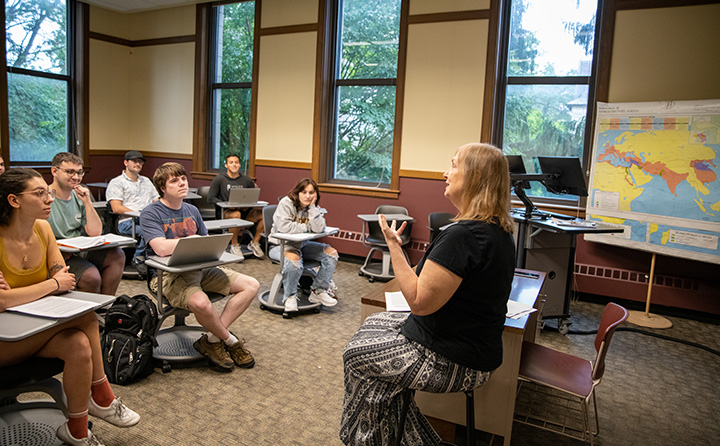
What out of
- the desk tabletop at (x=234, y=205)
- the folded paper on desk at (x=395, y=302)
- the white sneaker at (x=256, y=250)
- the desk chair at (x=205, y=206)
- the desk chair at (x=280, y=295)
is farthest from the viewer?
the desk chair at (x=205, y=206)

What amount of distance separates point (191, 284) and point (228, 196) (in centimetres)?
343

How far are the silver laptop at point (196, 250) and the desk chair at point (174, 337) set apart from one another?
0.21m

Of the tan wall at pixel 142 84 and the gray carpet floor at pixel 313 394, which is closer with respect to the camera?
the gray carpet floor at pixel 313 394

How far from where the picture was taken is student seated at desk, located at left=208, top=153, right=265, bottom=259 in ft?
20.3

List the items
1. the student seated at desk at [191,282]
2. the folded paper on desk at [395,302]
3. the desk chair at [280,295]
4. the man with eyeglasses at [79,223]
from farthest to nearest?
the desk chair at [280,295] < the man with eyeglasses at [79,223] < the student seated at desk at [191,282] < the folded paper on desk at [395,302]

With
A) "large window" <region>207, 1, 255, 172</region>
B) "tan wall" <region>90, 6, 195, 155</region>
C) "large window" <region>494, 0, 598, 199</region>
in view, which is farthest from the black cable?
"tan wall" <region>90, 6, 195, 155</region>

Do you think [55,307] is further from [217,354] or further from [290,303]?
[290,303]

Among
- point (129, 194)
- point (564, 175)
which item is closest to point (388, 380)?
point (564, 175)

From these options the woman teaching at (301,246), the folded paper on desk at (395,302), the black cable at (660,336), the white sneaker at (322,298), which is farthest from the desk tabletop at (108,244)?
the black cable at (660,336)

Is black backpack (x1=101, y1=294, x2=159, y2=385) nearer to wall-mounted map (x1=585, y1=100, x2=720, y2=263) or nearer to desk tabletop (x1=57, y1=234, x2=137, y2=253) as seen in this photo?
desk tabletop (x1=57, y1=234, x2=137, y2=253)

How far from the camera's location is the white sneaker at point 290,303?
13.3 feet

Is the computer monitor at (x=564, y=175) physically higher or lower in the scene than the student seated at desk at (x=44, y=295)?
higher

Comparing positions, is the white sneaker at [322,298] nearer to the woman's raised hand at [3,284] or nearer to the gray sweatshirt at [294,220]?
the gray sweatshirt at [294,220]

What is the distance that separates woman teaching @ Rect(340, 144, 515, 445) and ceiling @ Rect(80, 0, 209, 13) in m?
6.78
